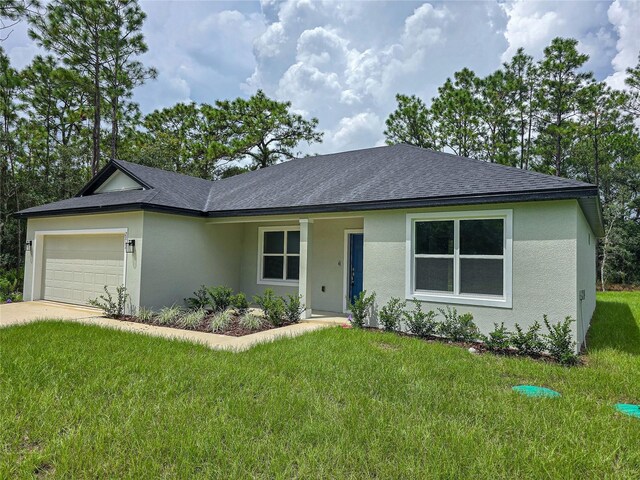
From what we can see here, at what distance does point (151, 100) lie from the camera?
25234 mm

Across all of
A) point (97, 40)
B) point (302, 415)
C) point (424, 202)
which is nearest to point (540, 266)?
point (424, 202)

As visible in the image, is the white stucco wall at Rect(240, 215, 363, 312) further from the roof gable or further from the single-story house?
the roof gable

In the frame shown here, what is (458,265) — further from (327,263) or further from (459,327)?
(327,263)

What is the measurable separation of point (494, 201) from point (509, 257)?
1159 millimetres

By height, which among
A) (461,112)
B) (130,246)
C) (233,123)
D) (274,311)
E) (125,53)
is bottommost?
(274,311)

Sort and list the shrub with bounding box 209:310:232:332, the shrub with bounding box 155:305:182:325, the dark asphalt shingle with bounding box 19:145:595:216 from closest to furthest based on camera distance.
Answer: the dark asphalt shingle with bounding box 19:145:595:216 < the shrub with bounding box 209:310:232:332 < the shrub with bounding box 155:305:182:325

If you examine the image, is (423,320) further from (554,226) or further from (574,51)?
(574,51)

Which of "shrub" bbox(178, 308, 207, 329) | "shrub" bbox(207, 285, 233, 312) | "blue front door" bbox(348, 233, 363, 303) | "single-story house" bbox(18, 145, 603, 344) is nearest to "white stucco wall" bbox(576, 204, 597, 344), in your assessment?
"single-story house" bbox(18, 145, 603, 344)

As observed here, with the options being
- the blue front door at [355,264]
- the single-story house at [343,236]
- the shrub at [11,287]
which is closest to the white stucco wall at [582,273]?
the single-story house at [343,236]

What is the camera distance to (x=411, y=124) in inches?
1102

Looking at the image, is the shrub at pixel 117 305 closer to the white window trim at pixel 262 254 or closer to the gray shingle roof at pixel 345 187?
the gray shingle roof at pixel 345 187

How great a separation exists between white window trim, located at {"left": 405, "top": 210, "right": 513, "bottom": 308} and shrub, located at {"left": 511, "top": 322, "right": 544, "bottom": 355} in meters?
0.61

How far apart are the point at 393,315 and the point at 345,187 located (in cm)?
396

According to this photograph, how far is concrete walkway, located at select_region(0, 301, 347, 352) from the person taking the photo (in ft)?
24.5
